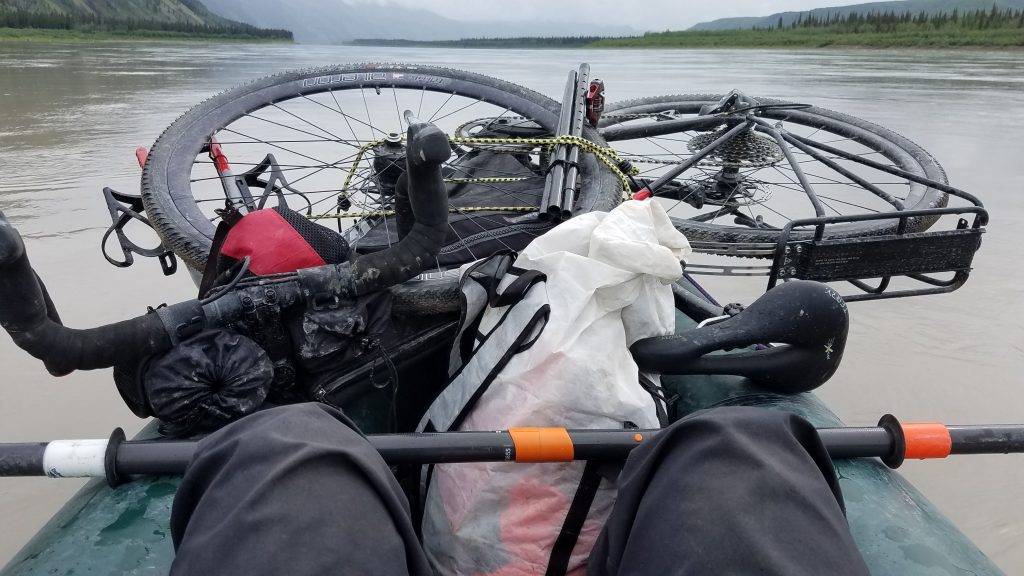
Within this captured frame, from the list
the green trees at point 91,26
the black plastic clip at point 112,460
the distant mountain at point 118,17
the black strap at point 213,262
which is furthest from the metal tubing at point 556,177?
the distant mountain at point 118,17

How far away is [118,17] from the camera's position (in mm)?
92062

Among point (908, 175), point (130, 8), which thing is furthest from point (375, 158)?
point (130, 8)

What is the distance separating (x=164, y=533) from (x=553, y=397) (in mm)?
938

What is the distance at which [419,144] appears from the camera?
1.57m

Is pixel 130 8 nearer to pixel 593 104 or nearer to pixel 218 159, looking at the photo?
pixel 218 159

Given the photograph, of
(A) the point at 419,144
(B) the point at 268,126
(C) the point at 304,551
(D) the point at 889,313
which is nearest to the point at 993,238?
(D) the point at 889,313

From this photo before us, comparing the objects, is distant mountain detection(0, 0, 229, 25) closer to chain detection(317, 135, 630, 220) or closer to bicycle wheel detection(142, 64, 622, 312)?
bicycle wheel detection(142, 64, 622, 312)

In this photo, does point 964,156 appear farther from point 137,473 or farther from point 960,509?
point 137,473

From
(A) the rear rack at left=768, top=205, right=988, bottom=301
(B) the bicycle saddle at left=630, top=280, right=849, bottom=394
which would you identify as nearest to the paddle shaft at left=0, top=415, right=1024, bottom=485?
(B) the bicycle saddle at left=630, top=280, right=849, bottom=394

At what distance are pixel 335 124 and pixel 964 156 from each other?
957 cm

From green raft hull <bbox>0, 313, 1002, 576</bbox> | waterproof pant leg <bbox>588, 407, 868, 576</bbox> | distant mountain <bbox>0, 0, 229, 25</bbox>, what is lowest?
green raft hull <bbox>0, 313, 1002, 576</bbox>

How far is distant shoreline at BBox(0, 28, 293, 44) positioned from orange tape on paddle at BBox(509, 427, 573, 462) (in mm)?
48108

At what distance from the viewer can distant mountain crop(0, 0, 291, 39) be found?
2031 inches

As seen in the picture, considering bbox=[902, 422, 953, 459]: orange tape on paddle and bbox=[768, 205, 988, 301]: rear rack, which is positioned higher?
bbox=[768, 205, 988, 301]: rear rack
